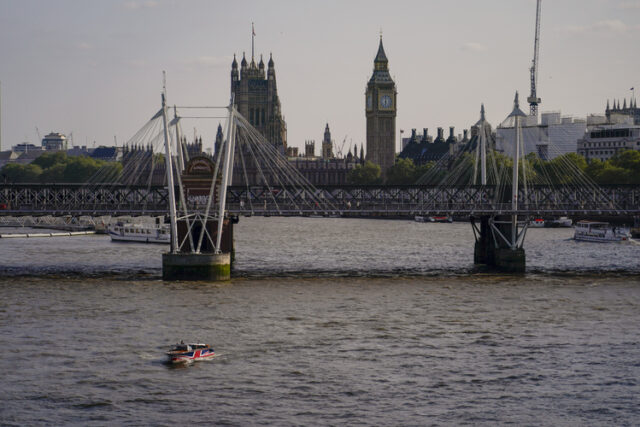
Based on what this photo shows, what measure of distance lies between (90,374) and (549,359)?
70.6ft

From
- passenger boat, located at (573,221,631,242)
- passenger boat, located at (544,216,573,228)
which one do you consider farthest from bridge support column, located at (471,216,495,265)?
passenger boat, located at (544,216,573,228)

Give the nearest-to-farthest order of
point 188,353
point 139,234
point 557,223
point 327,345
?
point 188,353
point 327,345
point 139,234
point 557,223

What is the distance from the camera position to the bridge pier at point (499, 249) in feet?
292

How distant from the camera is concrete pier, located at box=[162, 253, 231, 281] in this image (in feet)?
258

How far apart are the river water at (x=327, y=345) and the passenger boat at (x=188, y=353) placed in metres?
0.71

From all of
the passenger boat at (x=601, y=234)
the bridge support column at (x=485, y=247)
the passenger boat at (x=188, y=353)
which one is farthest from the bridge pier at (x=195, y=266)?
the passenger boat at (x=601, y=234)

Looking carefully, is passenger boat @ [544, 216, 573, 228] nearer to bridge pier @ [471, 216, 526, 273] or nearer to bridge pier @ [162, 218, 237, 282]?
bridge pier @ [471, 216, 526, 273]

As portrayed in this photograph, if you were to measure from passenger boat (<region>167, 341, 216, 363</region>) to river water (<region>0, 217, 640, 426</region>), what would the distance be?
0.71 m

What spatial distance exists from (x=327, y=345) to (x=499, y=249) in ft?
127

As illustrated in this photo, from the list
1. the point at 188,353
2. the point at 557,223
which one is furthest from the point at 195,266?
the point at 557,223

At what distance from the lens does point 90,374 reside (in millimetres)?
48000

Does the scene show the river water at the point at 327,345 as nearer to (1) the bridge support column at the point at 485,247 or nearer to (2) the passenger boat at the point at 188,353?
(2) the passenger boat at the point at 188,353

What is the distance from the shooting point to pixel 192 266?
258 feet

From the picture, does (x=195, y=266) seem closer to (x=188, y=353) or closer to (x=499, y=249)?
(x=499, y=249)
